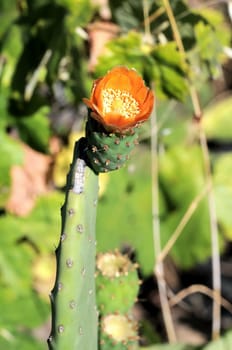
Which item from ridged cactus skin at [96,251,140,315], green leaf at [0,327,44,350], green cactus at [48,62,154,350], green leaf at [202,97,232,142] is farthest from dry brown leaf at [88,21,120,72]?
green cactus at [48,62,154,350]

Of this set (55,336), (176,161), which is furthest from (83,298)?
(176,161)

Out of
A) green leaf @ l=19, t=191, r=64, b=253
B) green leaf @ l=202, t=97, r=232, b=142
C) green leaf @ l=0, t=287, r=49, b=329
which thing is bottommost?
green leaf @ l=0, t=287, r=49, b=329

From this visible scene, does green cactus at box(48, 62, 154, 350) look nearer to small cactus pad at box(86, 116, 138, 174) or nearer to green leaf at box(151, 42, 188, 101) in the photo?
small cactus pad at box(86, 116, 138, 174)

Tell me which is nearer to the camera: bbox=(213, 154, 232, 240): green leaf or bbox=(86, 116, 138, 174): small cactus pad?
bbox=(86, 116, 138, 174): small cactus pad

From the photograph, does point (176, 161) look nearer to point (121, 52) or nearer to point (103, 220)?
point (103, 220)

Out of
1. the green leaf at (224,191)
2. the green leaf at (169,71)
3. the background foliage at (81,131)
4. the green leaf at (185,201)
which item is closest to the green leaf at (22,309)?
the background foliage at (81,131)

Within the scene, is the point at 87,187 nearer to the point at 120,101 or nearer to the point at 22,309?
the point at 120,101

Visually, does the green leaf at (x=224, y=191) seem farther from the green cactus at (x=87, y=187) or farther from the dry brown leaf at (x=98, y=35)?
the green cactus at (x=87, y=187)
